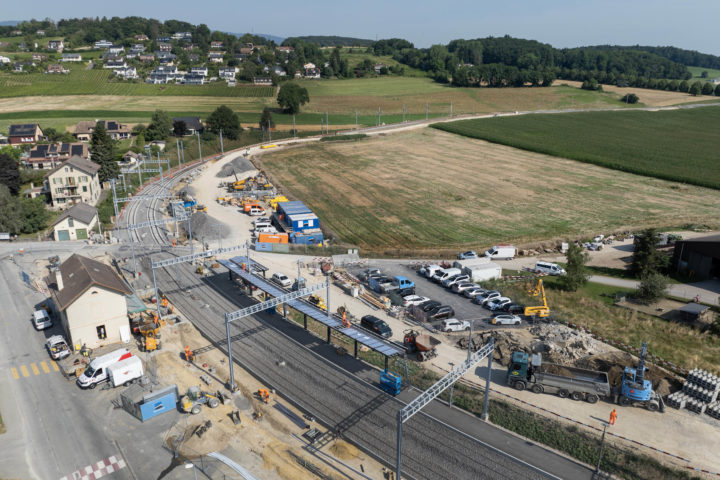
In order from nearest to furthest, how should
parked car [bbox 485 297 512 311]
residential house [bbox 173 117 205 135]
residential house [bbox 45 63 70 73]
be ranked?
parked car [bbox 485 297 512 311] < residential house [bbox 173 117 205 135] < residential house [bbox 45 63 70 73]

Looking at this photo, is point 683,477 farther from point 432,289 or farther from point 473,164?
point 473,164

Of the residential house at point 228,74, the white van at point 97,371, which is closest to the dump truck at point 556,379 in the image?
the white van at point 97,371

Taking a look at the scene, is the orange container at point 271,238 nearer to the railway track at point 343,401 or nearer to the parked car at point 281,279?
the parked car at point 281,279

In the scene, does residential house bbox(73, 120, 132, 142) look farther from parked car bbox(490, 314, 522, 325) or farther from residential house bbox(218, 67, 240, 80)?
parked car bbox(490, 314, 522, 325)

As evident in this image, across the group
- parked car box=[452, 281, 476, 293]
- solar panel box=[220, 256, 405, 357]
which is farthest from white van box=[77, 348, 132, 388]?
parked car box=[452, 281, 476, 293]

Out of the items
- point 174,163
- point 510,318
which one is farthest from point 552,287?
point 174,163

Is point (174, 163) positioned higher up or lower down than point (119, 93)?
lower down
